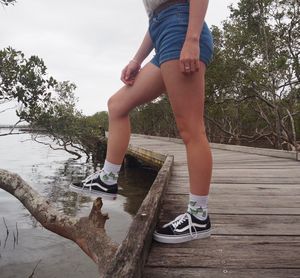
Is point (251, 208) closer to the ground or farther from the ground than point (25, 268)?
farther from the ground

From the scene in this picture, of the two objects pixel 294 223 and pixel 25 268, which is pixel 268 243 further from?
pixel 25 268

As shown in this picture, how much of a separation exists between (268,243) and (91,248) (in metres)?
1.21

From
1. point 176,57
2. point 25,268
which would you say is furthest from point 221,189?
point 25,268

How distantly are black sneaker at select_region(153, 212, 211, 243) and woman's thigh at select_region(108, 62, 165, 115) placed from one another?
0.70 meters

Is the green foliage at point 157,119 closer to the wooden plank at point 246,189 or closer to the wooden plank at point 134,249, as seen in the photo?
the wooden plank at point 246,189

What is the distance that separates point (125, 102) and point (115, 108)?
0.26ft

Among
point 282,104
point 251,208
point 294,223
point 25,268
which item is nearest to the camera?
point 294,223

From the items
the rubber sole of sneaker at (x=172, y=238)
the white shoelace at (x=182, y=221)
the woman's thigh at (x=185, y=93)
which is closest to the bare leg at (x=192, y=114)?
the woman's thigh at (x=185, y=93)

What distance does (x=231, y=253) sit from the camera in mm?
1830

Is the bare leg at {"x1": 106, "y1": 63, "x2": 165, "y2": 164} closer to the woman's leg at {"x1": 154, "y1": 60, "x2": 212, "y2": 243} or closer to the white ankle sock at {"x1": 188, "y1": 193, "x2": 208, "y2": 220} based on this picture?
the woman's leg at {"x1": 154, "y1": 60, "x2": 212, "y2": 243}

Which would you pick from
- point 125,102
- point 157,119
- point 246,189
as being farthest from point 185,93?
point 157,119

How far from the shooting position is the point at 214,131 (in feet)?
126

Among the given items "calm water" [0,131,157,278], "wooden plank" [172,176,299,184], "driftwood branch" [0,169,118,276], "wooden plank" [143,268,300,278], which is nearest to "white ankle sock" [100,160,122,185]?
"driftwood branch" [0,169,118,276]

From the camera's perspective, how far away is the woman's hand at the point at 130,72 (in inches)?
84.4
